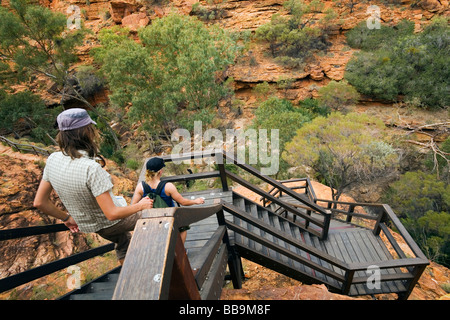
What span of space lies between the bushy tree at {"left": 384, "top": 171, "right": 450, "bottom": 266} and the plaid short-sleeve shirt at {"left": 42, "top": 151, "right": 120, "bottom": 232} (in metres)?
10.4

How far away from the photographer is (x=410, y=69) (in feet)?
51.1

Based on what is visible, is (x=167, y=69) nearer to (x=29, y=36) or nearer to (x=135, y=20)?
(x=29, y=36)

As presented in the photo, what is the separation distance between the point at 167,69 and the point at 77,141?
43.6 ft

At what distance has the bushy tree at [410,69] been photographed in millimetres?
15055

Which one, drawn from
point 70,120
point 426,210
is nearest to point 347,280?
point 70,120

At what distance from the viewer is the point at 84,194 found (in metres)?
1.57

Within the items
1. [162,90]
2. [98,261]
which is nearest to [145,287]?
[98,261]

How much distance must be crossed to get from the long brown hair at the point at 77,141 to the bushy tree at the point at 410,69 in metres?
19.0

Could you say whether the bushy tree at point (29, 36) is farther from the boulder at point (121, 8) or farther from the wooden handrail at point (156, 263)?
the wooden handrail at point (156, 263)

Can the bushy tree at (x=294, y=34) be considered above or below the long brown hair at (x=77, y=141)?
above

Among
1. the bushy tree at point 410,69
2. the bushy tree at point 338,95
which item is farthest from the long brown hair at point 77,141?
the bushy tree at point 410,69

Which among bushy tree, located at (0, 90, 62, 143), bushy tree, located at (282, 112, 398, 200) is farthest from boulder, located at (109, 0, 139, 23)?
bushy tree, located at (282, 112, 398, 200)

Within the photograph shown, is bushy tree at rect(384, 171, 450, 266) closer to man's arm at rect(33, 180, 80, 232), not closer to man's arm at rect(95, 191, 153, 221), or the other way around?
man's arm at rect(95, 191, 153, 221)

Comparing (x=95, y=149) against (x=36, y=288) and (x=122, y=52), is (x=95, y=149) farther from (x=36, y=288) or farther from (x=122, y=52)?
(x=122, y=52)
